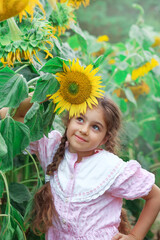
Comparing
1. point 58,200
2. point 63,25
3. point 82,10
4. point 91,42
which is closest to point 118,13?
point 82,10

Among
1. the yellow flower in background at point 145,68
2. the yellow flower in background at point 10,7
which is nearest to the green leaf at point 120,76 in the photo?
the yellow flower in background at point 145,68

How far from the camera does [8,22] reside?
0.80m

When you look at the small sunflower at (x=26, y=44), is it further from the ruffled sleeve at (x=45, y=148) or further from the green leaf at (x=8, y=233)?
the green leaf at (x=8, y=233)

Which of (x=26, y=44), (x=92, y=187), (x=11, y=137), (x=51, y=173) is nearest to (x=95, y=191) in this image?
(x=92, y=187)

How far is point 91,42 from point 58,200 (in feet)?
3.16

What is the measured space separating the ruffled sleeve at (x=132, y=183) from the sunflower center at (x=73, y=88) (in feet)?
0.70

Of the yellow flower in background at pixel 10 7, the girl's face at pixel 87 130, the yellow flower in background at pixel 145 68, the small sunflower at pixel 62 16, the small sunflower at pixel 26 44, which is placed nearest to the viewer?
the yellow flower in background at pixel 10 7

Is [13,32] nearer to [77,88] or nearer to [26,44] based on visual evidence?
[26,44]

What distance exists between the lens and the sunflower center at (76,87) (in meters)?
0.79

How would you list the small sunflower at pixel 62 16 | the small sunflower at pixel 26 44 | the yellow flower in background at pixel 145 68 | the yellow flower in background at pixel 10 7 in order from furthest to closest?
the yellow flower in background at pixel 145 68, the small sunflower at pixel 62 16, the small sunflower at pixel 26 44, the yellow flower in background at pixel 10 7

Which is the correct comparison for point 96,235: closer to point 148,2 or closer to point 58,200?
point 58,200

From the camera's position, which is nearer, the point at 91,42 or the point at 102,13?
the point at 91,42

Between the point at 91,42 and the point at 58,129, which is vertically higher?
the point at 91,42

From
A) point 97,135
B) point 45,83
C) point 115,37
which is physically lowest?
point 115,37
